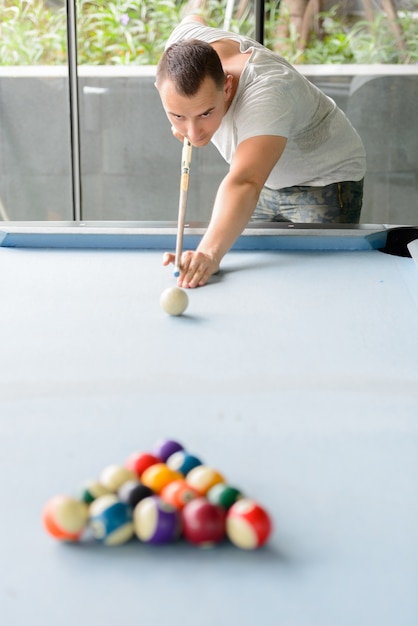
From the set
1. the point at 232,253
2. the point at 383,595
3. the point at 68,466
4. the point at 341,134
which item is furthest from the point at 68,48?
the point at 383,595

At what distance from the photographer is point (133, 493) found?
898 millimetres

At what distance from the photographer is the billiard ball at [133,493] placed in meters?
0.90

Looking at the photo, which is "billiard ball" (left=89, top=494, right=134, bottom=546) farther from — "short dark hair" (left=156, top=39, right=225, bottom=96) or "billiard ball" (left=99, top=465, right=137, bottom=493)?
"short dark hair" (left=156, top=39, right=225, bottom=96)

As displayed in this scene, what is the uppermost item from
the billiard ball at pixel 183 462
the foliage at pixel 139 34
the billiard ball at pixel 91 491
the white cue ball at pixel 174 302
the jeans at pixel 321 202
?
the billiard ball at pixel 91 491

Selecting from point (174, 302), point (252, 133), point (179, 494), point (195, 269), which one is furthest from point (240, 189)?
point (179, 494)

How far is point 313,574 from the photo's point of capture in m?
0.80

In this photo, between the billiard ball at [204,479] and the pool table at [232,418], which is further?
the billiard ball at [204,479]

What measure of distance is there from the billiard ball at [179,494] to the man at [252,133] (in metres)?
1.02

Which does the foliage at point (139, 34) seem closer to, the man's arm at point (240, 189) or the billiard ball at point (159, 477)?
the man's arm at point (240, 189)

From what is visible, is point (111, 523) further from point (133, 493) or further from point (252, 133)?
point (252, 133)

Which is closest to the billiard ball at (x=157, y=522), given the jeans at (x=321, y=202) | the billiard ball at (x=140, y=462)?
the billiard ball at (x=140, y=462)

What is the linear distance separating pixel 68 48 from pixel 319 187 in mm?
2854

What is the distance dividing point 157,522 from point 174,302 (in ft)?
2.78

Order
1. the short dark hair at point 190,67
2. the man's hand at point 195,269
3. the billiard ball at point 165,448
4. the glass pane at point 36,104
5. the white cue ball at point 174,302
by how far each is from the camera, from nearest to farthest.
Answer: the billiard ball at point 165,448
the white cue ball at point 174,302
the man's hand at point 195,269
the short dark hair at point 190,67
the glass pane at point 36,104
